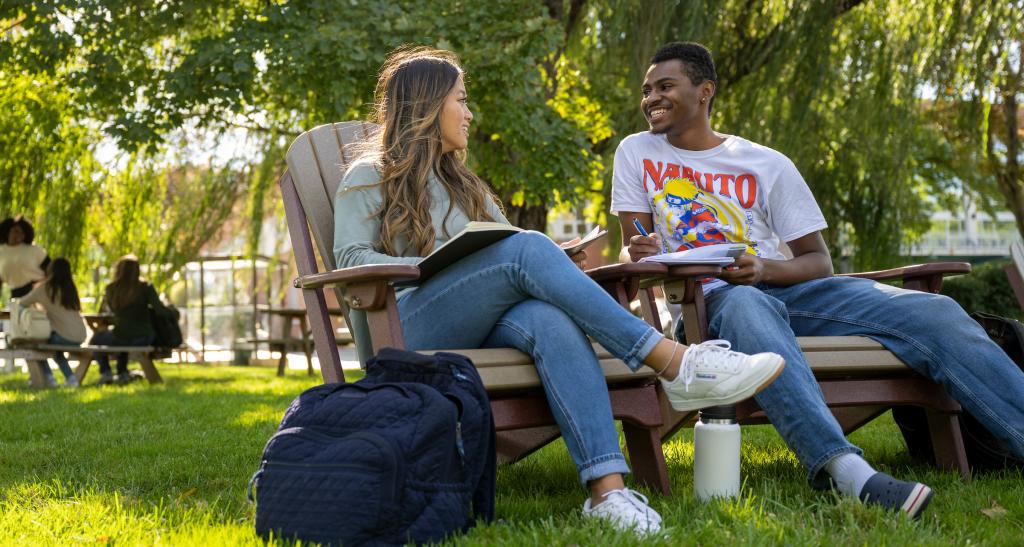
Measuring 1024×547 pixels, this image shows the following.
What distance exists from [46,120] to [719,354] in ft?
30.5

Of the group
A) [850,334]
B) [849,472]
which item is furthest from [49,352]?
A: [849,472]

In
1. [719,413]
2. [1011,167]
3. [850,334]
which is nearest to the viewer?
[719,413]

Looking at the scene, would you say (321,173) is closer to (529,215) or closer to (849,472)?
(849,472)

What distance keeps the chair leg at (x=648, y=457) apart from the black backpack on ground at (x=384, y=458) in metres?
0.66

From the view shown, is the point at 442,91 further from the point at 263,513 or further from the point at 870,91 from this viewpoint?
the point at 870,91

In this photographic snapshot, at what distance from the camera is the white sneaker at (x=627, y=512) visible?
237 cm

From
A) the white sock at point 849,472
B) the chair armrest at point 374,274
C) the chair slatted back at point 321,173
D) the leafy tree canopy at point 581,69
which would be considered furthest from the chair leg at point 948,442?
the leafy tree canopy at point 581,69

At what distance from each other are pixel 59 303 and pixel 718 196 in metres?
7.34

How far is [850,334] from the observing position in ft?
11.0

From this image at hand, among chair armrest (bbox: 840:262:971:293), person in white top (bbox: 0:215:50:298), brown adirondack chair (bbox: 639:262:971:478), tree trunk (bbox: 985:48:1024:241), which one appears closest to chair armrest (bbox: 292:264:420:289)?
brown adirondack chair (bbox: 639:262:971:478)

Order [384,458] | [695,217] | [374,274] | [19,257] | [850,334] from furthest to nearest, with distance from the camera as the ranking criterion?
[19,257], [695,217], [850,334], [374,274], [384,458]

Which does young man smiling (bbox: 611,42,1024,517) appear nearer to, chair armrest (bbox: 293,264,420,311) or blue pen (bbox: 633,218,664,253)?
blue pen (bbox: 633,218,664,253)

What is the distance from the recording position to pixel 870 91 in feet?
27.4

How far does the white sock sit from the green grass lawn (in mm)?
59
